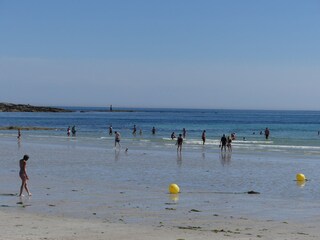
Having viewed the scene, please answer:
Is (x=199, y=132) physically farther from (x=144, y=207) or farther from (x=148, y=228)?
(x=148, y=228)

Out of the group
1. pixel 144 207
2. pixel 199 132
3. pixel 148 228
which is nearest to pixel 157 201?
pixel 144 207

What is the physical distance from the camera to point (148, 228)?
14336 mm

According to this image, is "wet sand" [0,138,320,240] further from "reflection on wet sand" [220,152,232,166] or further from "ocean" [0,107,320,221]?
"reflection on wet sand" [220,152,232,166]

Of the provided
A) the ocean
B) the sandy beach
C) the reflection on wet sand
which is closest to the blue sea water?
the reflection on wet sand

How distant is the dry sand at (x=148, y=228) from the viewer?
1328 centimetres

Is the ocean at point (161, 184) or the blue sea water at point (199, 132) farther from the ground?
the ocean at point (161, 184)

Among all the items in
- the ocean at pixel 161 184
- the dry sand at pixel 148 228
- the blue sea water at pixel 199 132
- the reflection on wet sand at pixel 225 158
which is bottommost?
the blue sea water at pixel 199 132

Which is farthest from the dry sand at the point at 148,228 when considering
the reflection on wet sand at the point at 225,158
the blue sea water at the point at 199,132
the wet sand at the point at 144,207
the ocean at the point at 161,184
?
the blue sea water at the point at 199,132

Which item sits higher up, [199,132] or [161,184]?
[161,184]

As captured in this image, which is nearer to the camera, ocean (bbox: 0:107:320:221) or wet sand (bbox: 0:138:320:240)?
wet sand (bbox: 0:138:320:240)

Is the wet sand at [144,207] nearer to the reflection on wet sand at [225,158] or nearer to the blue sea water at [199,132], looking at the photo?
the reflection on wet sand at [225,158]

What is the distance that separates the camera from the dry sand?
13.3 m

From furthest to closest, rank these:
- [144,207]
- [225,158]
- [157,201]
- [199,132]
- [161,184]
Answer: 1. [199,132]
2. [225,158]
3. [161,184]
4. [157,201]
5. [144,207]

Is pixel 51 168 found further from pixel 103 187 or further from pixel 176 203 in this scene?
pixel 176 203
